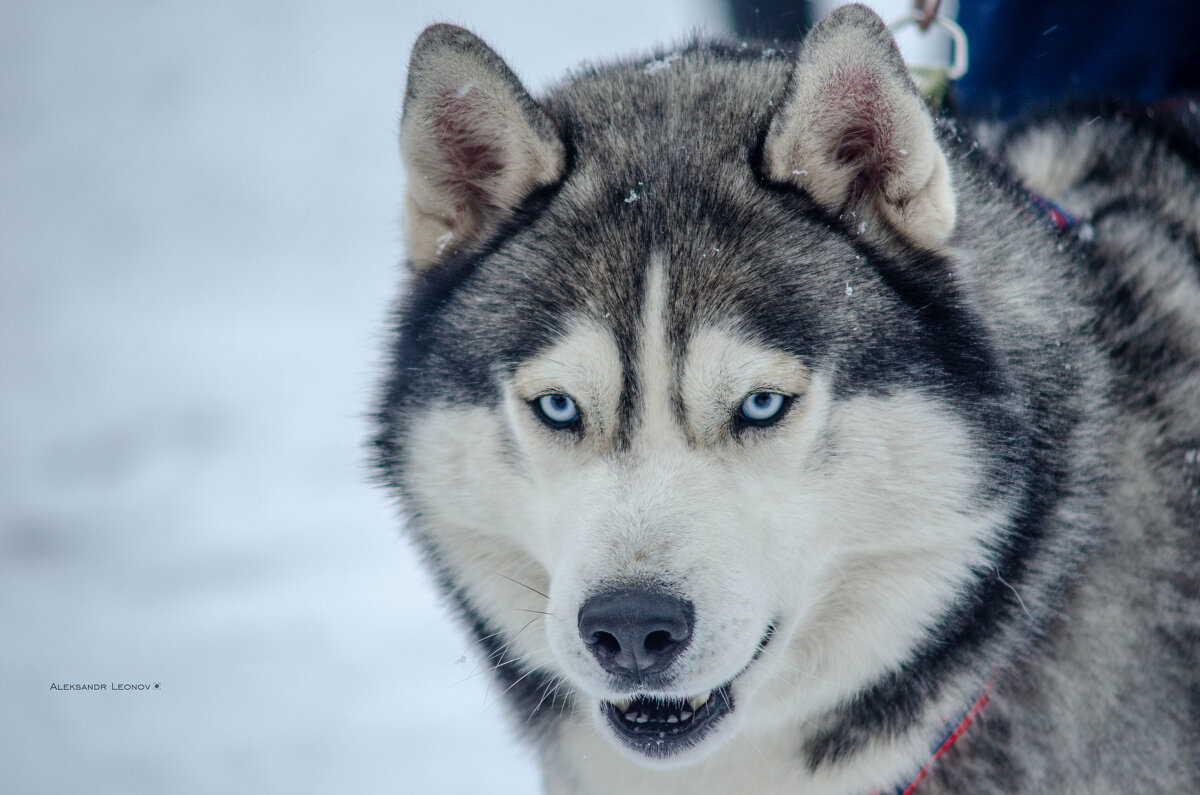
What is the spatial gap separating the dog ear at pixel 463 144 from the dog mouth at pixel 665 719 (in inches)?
42.2

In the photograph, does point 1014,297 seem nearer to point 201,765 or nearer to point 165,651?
point 201,765

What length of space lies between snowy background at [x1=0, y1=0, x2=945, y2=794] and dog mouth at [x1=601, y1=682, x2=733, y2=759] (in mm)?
589

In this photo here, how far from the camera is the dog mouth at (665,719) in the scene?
1806mm

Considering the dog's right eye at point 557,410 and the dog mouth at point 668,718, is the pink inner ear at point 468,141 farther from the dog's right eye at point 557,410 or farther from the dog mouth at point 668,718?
the dog mouth at point 668,718

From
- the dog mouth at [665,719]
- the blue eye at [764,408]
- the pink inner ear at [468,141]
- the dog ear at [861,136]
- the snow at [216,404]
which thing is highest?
the dog ear at [861,136]

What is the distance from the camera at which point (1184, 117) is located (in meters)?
2.71

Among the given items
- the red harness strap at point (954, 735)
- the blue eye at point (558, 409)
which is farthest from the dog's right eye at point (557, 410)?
the red harness strap at point (954, 735)

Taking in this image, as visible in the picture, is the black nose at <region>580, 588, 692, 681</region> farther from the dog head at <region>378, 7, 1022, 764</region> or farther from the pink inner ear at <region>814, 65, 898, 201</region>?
the pink inner ear at <region>814, 65, 898, 201</region>

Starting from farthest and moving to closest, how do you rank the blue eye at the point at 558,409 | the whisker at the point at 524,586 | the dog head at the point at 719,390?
1. the whisker at the point at 524,586
2. the blue eye at the point at 558,409
3. the dog head at the point at 719,390

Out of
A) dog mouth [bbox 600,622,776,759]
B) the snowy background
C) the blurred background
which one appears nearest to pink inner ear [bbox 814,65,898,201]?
the blurred background

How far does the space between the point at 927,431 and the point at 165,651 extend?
3.05 metres

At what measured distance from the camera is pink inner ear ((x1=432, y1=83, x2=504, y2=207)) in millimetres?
1983

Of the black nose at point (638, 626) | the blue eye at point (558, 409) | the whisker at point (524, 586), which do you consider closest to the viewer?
the black nose at point (638, 626)

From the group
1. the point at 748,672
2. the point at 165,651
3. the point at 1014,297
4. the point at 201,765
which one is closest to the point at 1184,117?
the point at 1014,297
